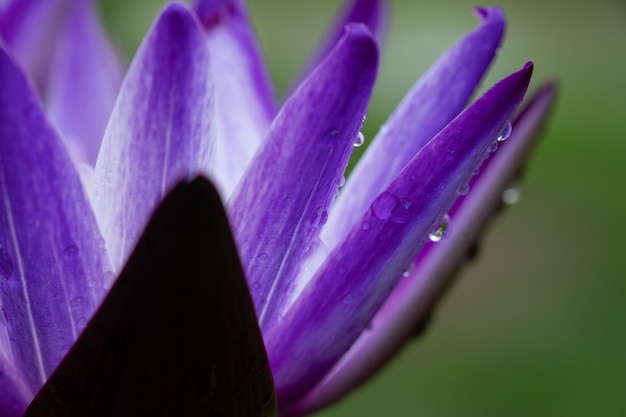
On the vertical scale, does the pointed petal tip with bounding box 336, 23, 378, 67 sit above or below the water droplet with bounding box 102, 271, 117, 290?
above

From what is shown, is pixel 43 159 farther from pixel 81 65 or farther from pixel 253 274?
pixel 81 65

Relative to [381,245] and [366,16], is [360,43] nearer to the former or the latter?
[381,245]

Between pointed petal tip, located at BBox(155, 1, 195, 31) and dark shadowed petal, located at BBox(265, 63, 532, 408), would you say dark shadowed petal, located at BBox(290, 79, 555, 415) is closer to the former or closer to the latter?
dark shadowed petal, located at BBox(265, 63, 532, 408)

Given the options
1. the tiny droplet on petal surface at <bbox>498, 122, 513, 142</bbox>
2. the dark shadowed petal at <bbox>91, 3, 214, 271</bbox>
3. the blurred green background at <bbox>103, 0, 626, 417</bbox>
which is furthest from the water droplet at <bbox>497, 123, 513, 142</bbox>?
the blurred green background at <bbox>103, 0, 626, 417</bbox>

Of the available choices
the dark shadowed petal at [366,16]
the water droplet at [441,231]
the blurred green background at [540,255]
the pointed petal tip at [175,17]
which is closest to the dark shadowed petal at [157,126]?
the pointed petal tip at [175,17]

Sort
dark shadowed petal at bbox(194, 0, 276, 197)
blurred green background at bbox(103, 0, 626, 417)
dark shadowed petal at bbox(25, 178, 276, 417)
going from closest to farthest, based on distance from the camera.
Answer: dark shadowed petal at bbox(25, 178, 276, 417), dark shadowed petal at bbox(194, 0, 276, 197), blurred green background at bbox(103, 0, 626, 417)

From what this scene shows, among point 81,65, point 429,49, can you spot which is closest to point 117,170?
point 81,65
